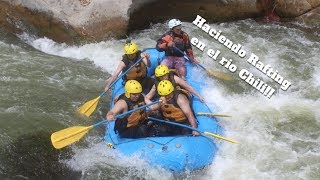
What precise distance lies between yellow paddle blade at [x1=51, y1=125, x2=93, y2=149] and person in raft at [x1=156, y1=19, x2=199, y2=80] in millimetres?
1928

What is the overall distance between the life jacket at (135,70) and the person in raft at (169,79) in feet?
1.53

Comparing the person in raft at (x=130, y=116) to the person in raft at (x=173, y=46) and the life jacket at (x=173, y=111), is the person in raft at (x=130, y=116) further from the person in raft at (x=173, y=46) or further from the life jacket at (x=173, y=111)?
the person in raft at (x=173, y=46)

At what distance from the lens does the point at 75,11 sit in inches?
329

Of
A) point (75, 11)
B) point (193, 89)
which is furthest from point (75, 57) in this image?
point (193, 89)

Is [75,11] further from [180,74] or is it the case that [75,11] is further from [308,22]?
[308,22]

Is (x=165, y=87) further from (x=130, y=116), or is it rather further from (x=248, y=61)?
(x=248, y=61)

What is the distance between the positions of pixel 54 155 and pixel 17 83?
1.80m

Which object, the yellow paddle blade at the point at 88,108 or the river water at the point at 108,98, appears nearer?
the river water at the point at 108,98

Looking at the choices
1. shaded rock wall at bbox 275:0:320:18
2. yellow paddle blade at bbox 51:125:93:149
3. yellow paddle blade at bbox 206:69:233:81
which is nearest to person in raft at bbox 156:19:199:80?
yellow paddle blade at bbox 206:69:233:81

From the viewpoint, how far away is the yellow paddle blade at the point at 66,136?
521cm

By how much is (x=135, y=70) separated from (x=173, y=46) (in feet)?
2.74

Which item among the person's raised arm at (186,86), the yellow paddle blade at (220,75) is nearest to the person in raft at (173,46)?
the yellow paddle blade at (220,75)

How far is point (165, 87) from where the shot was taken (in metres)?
5.23

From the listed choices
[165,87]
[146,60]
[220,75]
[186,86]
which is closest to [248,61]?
[220,75]
